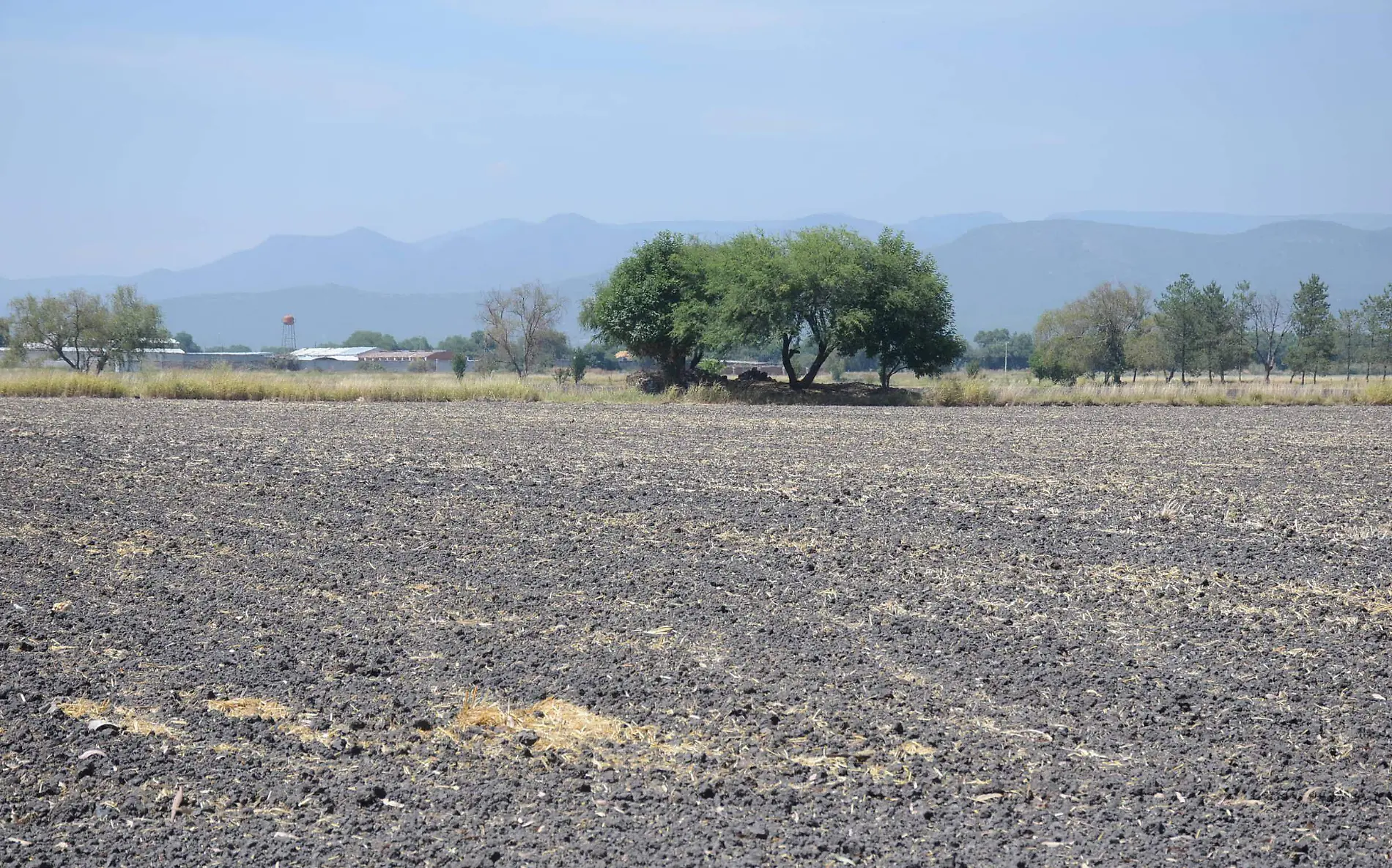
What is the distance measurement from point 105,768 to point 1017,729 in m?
4.16

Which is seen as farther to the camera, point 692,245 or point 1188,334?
point 1188,334

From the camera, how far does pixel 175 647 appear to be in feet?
22.4

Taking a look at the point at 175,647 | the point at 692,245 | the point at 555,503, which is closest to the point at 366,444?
the point at 555,503

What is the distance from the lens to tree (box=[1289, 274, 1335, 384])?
6725 cm

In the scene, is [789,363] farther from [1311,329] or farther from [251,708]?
[1311,329]

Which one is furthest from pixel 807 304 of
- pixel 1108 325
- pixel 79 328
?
pixel 79 328

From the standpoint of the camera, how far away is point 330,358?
16325cm

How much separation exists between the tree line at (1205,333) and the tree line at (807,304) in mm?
29247

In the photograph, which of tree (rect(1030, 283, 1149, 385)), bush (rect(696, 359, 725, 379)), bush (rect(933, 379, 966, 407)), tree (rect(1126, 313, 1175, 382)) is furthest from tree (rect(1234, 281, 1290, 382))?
bush (rect(696, 359, 725, 379))

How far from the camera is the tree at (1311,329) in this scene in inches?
2648

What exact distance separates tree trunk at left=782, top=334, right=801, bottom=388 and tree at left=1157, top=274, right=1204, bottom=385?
3575 centimetres

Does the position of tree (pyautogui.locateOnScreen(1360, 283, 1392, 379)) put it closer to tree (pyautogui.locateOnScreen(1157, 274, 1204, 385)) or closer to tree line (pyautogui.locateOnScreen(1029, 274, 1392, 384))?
tree line (pyautogui.locateOnScreen(1029, 274, 1392, 384))

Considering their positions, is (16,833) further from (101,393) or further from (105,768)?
(101,393)

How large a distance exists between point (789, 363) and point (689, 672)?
33.0 m
